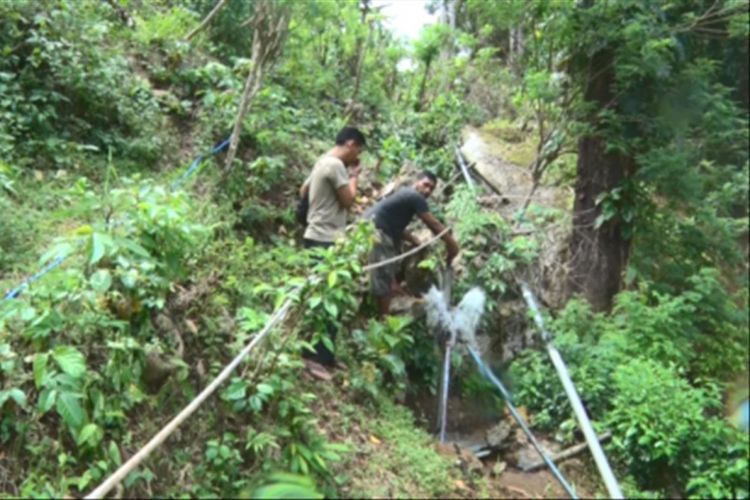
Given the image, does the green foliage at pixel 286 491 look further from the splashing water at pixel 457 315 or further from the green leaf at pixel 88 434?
the splashing water at pixel 457 315

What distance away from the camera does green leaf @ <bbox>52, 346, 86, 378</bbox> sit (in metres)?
2.91

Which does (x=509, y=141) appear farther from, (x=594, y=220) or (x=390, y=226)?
(x=390, y=226)

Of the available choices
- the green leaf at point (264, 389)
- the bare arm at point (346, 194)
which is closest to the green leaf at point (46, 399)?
the green leaf at point (264, 389)

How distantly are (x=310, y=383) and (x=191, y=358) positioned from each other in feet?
2.78

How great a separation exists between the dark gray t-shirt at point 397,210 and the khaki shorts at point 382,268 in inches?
3.0

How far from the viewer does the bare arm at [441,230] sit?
5391 millimetres

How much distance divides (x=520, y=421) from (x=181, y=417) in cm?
284

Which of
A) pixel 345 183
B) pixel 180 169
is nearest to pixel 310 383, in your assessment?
pixel 345 183

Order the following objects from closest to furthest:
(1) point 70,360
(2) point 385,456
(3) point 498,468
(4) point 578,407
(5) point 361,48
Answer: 1. (1) point 70,360
2. (2) point 385,456
3. (4) point 578,407
4. (3) point 498,468
5. (5) point 361,48

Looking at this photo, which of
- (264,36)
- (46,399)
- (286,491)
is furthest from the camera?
(264,36)

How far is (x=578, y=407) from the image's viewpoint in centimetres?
423

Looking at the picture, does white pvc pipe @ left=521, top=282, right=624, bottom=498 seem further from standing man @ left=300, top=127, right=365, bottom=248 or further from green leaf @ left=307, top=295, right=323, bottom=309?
standing man @ left=300, top=127, right=365, bottom=248

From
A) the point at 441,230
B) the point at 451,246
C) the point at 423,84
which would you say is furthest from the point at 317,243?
the point at 423,84

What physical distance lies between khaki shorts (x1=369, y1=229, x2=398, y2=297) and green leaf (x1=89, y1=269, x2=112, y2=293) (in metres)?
2.38
